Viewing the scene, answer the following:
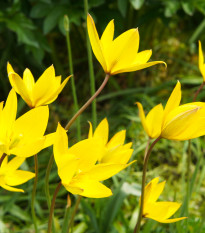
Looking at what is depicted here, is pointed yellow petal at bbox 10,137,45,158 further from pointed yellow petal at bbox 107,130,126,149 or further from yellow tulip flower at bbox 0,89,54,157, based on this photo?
pointed yellow petal at bbox 107,130,126,149

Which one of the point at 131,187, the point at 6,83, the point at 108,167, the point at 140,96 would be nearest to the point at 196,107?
the point at 108,167

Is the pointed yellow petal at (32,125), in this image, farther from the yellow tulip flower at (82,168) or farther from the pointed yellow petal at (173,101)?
the pointed yellow petal at (173,101)

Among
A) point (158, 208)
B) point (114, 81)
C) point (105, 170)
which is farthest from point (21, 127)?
point (114, 81)

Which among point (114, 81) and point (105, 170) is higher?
point (105, 170)

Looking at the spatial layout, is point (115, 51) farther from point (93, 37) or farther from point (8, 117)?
point (8, 117)

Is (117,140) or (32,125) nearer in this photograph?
(32,125)

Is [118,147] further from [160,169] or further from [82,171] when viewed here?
[160,169]
